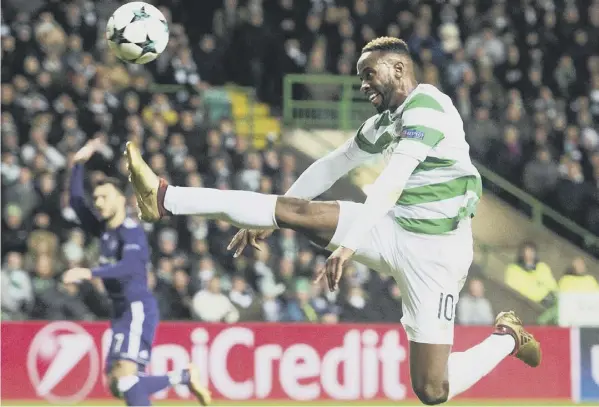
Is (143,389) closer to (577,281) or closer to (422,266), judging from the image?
(422,266)

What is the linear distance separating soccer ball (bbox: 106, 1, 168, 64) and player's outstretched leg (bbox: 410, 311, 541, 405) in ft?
8.13

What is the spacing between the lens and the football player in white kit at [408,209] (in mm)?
7340

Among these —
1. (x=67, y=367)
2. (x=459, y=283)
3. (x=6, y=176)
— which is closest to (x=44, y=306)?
(x=67, y=367)

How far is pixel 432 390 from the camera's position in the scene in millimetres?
7711

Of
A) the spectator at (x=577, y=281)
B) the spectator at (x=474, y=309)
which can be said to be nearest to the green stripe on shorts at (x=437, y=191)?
the spectator at (x=474, y=309)

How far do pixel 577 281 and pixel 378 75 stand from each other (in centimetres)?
827

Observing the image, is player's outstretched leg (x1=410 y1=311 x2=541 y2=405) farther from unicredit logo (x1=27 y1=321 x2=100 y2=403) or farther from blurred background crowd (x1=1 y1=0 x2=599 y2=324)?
blurred background crowd (x1=1 y1=0 x2=599 y2=324)

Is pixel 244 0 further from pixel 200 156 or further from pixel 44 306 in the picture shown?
pixel 44 306

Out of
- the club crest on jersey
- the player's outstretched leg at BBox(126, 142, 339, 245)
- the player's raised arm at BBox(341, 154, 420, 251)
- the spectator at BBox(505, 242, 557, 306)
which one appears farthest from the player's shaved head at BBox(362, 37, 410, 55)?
the spectator at BBox(505, 242, 557, 306)

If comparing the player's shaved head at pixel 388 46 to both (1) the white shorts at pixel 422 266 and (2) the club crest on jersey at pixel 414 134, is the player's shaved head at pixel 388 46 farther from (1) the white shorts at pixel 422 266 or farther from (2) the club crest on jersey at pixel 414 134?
(1) the white shorts at pixel 422 266

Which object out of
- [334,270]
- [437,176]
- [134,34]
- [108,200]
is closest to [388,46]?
[437,176]

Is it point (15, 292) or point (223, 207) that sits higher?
point (223, 207)

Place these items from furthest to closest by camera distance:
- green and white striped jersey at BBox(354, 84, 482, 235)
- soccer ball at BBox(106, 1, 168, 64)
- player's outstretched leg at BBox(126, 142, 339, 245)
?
1. soccer ball at BBox(106, 1, 168, 64)
2. green and white striped jersey at BBox(354, 84, 482, 235)
3. player's outstretched leg at BBox(126, 142, 339, 245)

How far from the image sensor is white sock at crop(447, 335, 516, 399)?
26.1ft
